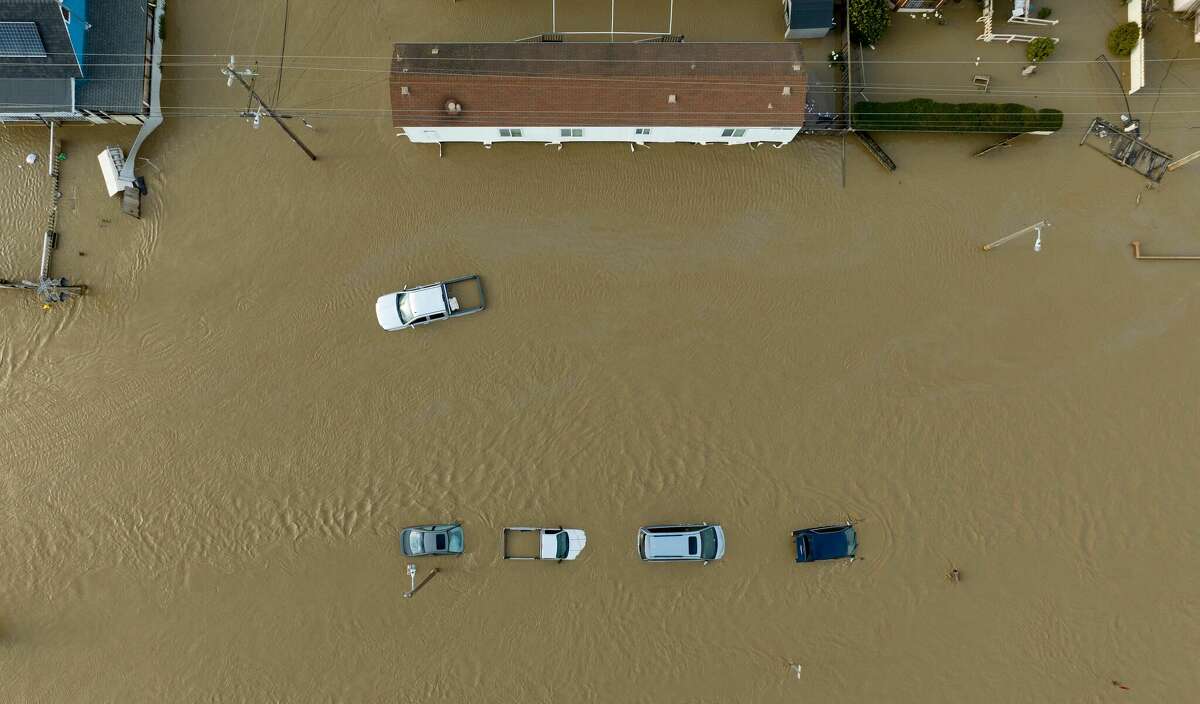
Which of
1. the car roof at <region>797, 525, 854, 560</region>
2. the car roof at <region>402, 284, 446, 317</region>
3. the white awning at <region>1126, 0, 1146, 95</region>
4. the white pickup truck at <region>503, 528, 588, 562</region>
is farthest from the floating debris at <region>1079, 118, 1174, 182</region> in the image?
the car roof at <region>402, 284, 446, 317</region>

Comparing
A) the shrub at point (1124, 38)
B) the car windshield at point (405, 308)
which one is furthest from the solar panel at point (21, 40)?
the shrub at point (1124, 38)

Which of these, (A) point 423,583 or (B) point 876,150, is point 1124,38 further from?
(A) point 423,583

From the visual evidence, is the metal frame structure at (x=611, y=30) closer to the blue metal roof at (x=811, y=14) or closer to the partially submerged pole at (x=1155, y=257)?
the blue metal roof at (x=811, y=14)

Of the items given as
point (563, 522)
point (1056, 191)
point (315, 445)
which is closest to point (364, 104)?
point (315, 445)

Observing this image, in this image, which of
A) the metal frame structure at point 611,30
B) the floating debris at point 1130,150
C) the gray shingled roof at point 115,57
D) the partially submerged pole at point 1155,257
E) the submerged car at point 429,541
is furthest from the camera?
the metal frame structure at point 611,30

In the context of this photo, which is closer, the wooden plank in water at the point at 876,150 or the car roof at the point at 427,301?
the car roof at the point at 427,301
